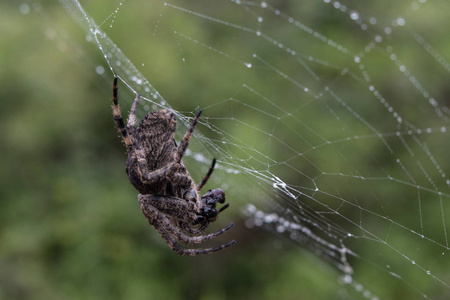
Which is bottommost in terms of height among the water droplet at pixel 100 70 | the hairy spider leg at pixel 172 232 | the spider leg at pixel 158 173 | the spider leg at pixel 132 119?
the water droplet at pixel 100 70

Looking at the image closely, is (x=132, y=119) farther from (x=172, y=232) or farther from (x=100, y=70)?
(x=100, y=70)

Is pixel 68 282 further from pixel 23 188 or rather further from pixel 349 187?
pixel 349 187

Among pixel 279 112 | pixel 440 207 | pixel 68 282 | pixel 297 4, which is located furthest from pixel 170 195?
pixel 297 4

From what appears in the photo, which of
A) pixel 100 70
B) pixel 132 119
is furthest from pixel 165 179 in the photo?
pixel 100 70

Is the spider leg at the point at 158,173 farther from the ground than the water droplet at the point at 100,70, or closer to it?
farther from the ground

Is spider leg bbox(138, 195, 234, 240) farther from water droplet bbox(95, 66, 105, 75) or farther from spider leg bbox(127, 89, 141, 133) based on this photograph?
water droplet bbox(95, 66, 105, 75)

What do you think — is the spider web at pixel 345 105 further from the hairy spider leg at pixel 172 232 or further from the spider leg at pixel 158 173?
the spider leg at pixel 158 173

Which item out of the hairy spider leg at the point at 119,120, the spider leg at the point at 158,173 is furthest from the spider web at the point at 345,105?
the hairy spider leg at the point at 119,120

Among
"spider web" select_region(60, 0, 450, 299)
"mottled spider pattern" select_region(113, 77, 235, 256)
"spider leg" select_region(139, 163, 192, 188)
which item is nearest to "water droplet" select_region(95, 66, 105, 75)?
Result: "spider web" select_region(60, 0, 450, 299)
